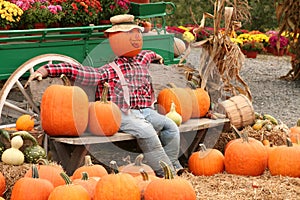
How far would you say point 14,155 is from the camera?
4.31 meters

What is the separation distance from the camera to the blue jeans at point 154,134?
482cm

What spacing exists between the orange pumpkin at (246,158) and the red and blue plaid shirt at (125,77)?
83cm

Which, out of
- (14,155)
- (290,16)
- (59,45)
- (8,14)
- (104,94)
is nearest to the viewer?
(14,155)

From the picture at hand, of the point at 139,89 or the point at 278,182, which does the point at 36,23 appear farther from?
the point at 278,182

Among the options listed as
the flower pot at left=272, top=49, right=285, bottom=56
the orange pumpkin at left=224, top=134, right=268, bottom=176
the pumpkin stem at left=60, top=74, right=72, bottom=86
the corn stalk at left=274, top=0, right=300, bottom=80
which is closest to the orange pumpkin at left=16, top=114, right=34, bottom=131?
the pumpkin stem at left=60, top=74, right=72, bottom=86

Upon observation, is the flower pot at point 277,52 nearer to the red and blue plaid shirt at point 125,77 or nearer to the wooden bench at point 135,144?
the wooden bench at point 135,144

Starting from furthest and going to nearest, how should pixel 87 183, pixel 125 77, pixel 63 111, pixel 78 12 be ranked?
pixel 78 12, pixel 125 77, pixel 63 111, pixel 87 183

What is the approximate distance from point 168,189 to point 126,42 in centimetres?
174

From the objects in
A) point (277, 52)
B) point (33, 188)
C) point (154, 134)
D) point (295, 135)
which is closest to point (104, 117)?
point (154, 134)

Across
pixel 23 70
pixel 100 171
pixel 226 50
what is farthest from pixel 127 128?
pixel 226 50

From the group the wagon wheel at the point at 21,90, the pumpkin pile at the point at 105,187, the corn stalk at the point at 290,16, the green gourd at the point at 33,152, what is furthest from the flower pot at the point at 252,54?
the pumpkin pile at the point at 105,187

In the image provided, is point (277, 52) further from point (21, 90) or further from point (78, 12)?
point (21, 90)

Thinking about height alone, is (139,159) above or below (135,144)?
above

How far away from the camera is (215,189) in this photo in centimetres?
445
